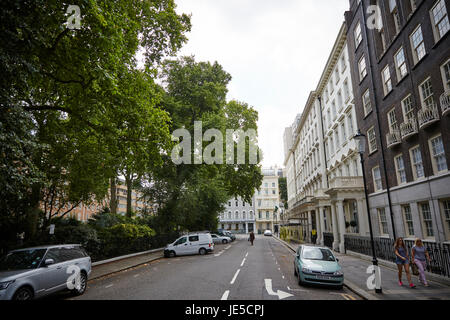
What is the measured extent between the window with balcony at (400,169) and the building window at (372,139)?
2.78m

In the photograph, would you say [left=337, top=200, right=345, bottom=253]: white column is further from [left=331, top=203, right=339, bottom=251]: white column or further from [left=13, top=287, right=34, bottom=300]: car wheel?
[left=13, top=287, right=34, bottom=300]: car wheel

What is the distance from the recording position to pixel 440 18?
12297 millimetres

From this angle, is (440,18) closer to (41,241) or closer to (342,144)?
(342,144)

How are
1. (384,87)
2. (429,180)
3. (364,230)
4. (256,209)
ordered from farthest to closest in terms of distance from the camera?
1. (256,209)
2. (364,230)
3. (384,87)
4. (429,180)

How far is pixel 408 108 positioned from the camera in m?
15.3

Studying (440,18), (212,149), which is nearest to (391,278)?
(440,18)

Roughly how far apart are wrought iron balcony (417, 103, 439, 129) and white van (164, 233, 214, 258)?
18179 mm

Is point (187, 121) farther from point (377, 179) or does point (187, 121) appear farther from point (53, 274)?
point (53, 274)

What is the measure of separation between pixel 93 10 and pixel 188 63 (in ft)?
68.3

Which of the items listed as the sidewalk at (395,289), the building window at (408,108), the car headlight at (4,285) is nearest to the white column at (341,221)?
the building window at (408,108)

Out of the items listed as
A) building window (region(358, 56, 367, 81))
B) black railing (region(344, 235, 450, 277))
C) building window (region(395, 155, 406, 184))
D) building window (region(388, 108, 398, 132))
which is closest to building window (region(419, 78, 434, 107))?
building window (region(388, 108, 398, 132))

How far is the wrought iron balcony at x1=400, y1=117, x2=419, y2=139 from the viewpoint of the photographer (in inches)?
558

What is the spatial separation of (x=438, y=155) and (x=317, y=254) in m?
7.61

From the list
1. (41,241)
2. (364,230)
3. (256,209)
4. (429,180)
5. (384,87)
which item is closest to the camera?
(429,180)
